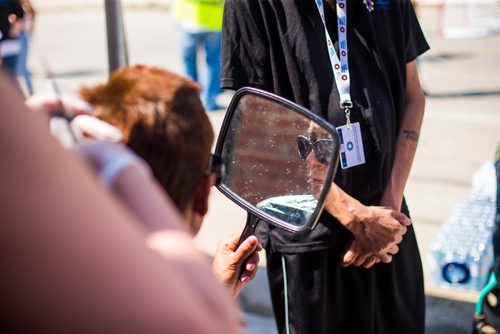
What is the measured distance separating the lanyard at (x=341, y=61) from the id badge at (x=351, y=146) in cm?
2

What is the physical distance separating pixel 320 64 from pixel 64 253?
1.58 m

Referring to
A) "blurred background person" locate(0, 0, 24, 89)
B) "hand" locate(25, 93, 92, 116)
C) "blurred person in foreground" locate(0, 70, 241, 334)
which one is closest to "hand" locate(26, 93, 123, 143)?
"hand" locate(25, 93, 92, 116)

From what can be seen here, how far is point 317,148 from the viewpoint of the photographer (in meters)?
→ 1.80

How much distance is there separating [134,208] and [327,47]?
1.42 metres

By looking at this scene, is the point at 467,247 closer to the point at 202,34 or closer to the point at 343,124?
the point at 343,124

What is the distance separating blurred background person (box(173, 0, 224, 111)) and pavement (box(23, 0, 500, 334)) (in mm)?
421

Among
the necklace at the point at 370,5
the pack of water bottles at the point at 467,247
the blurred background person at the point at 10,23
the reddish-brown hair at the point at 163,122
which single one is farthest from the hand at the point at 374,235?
the blurred background person at the point at 10,23

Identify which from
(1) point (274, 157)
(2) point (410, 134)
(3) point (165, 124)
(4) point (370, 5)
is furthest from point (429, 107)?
(3) point (165, 124)

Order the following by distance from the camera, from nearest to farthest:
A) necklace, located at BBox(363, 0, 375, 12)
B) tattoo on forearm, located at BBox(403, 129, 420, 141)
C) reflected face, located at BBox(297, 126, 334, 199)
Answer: reflected face, located at BBox(297, 126, 334, 199)
necklace, located at BBox(363, 0, 375, 12)
tattoo on forearm, located at BBox(403, 129, 420, 141)

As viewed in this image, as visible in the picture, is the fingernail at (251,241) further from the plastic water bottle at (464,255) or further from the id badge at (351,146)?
the plastic water bottle at (464,255)

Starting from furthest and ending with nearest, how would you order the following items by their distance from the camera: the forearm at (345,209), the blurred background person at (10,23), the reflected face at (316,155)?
the blurred background person at (10,23) < the forearm at (345,209) < the reflected face at (316,155)

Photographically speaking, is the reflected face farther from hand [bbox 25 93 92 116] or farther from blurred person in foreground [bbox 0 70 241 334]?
blurred person in foreground [bbox 0 70 241 334]

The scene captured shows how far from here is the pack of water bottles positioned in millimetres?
3965

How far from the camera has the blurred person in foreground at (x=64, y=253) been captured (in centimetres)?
64
